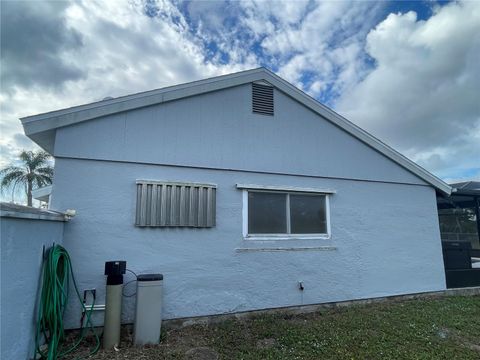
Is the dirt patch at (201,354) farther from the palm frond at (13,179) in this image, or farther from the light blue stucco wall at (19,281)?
the palm frond at (13,179)

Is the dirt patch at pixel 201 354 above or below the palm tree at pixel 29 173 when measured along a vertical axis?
below

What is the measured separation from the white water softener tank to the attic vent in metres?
3.79

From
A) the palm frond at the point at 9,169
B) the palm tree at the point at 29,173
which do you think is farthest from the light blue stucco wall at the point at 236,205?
the palm frond at the point at 9,169

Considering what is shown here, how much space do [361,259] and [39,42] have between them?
8336mm

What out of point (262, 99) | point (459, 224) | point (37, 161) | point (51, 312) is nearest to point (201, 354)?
point (51, 312)

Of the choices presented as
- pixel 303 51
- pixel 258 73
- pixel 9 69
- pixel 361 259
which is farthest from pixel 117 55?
pixel 361 259

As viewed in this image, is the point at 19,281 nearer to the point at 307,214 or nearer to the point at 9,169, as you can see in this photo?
the point at 307,214

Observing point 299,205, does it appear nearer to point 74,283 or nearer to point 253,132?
point 253,132

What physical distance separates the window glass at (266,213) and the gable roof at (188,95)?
2239 millimetres

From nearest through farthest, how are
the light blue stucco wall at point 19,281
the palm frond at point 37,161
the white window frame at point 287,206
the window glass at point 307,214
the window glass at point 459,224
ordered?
1. the light blue stucco wall at point 19,281
2. the white window frame at point 287,206
3. the window glass at point 307,214
4. the window glass at point 459,224
5. the palm frond at point 37,161

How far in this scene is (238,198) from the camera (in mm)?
5152

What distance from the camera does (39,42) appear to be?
5641 millimetres

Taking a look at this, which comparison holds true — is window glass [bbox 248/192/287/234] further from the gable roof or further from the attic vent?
the gable roof

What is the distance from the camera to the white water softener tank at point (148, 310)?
3854 mm
